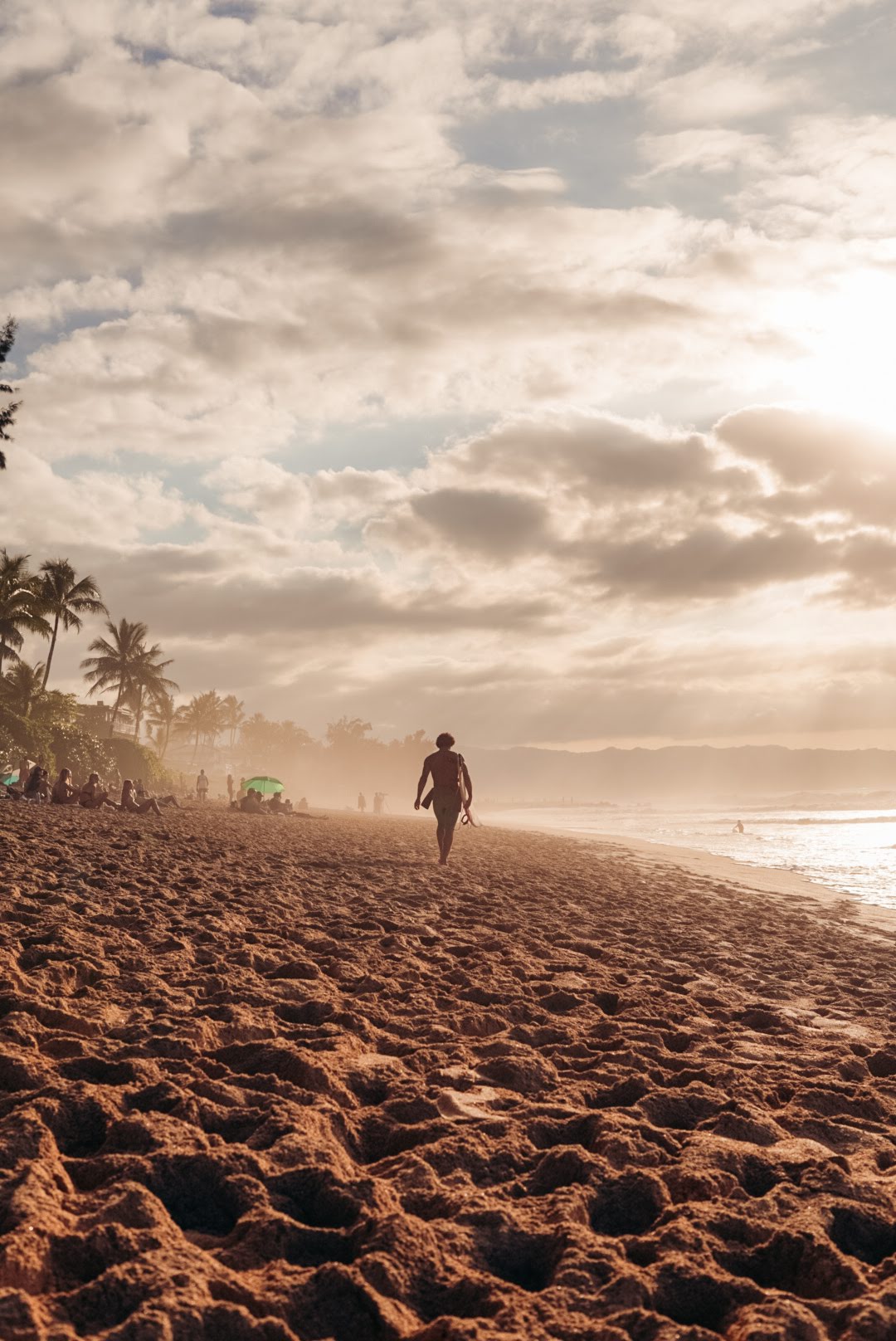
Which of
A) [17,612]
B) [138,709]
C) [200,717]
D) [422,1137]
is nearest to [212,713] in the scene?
[200,717]

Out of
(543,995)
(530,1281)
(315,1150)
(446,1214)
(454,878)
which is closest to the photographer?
(530,1281)

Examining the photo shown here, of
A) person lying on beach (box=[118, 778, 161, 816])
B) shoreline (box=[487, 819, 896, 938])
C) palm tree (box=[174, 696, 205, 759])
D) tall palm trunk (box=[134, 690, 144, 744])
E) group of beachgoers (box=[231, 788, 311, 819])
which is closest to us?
shoreline (box=[487, 819, 896, 938])

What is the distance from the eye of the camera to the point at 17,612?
35438 millimetres

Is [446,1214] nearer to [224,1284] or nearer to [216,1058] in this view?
[224,1284]

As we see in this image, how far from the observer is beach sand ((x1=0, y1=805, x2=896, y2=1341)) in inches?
84.9

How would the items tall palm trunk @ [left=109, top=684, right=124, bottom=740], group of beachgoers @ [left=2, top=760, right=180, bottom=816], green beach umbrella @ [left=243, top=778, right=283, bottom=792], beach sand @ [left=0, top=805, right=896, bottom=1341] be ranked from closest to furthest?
beach sand @ [left=0, top=805, right=896, bottom=1341] < group of beachgoers @ [left=2, top=760, right=180, bottom=816] < green beach umbrella @ [left=243, top=778, right=283, bottom=792] < tall palm trunk @ [left=109, top=684, right=124, bottom=740]

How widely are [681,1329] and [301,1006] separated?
9.42ft

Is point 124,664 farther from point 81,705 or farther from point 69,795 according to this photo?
point 69,795

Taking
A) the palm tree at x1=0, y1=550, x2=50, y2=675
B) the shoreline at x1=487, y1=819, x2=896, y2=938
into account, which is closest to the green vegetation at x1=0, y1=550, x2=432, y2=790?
the palm tree at x1=0, y1=550, x2=50, y2=675

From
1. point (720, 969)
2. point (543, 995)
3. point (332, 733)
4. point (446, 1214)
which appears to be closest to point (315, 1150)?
point (446, 1214)

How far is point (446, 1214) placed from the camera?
2.61 metres

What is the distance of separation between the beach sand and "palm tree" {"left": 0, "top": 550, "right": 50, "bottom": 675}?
31.1m

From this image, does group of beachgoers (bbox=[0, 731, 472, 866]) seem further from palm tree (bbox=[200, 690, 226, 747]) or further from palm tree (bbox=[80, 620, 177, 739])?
palm tree (bbox=[200, 690, 226, 747])

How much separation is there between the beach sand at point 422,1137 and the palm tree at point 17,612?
3105cm
